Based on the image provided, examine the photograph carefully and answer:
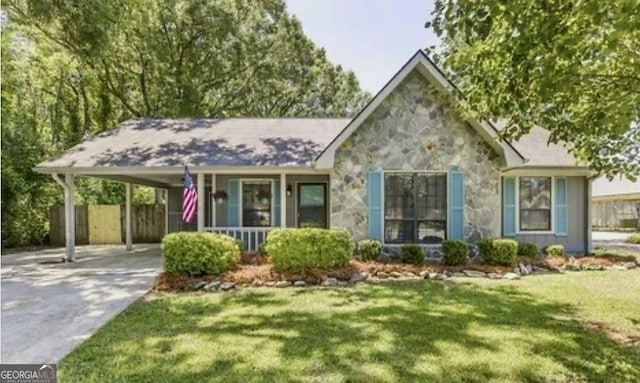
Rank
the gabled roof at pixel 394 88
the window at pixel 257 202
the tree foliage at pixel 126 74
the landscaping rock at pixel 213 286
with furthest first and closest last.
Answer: the tree foliage at pixel 126 74 → the window at pixel 257 202 → the gabled roof at pixel 394 88 → the landscaping rock at pixel 213 286

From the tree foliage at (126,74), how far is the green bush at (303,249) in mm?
11966

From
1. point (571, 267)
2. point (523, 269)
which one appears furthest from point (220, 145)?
point (571, 267)

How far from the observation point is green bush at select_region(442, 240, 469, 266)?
10.7m

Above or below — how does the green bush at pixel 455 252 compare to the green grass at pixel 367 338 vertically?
above

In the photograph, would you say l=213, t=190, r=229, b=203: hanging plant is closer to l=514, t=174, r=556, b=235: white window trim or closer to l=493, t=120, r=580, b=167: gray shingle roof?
l=493, t=120, r=580, b=167: gray shingle roof

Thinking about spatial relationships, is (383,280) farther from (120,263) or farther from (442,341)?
(120,263)

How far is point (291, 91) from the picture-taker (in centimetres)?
2650

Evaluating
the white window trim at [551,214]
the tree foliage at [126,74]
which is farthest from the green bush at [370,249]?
the tree foliage at [126,74]

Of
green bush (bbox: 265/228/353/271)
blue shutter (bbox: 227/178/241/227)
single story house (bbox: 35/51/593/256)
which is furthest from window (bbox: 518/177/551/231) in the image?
blue shutter (bbox: 227/178/241/227)

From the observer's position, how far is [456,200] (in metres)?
11.3

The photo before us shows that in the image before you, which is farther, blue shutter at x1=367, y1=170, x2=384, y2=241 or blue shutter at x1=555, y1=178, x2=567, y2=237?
blue shutter at x1=555, y1=178, x2=567, y2=237

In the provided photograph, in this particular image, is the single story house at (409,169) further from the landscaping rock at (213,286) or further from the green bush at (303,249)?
the landscaping rock at (213,286)

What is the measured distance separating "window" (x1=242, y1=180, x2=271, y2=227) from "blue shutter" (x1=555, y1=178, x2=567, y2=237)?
332 inches

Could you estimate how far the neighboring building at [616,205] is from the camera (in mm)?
29281
